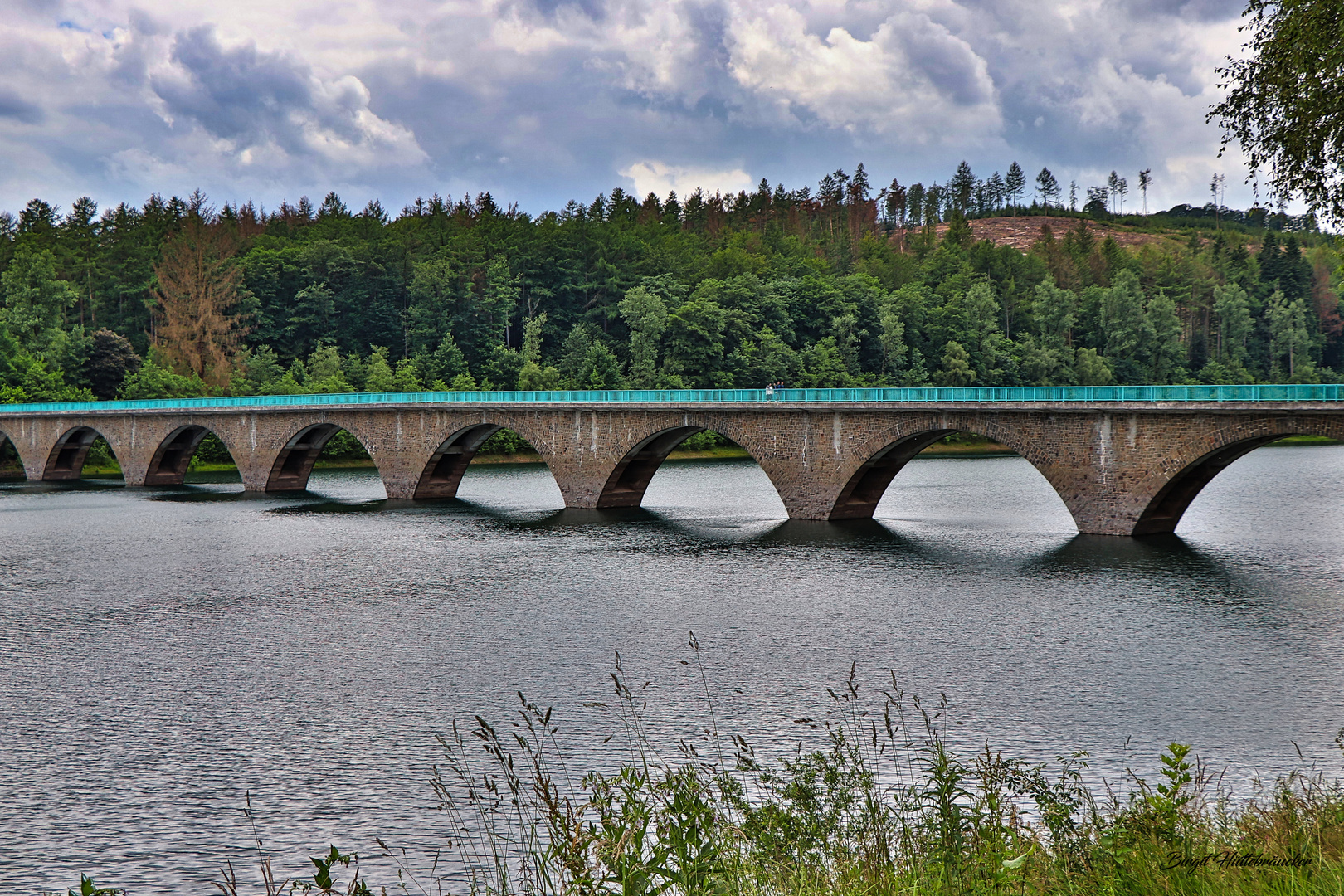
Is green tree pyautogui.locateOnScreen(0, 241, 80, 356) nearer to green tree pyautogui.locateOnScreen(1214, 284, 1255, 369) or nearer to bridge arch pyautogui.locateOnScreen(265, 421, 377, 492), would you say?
bridge arch pyautogui.locateOnScreen(265, 421, 377, 492)

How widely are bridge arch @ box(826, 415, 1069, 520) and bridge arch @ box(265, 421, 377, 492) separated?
32969 mm

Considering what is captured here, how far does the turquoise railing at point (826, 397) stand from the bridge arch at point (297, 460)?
2182mm

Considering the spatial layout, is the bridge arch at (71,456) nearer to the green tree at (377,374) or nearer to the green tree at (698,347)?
the green tree at (377,374)

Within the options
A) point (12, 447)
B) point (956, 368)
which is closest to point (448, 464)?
point (12, 447)

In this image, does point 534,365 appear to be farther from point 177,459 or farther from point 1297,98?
point 1297,98

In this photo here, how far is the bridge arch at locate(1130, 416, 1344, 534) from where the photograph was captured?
102 ft

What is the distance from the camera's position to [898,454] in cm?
4191

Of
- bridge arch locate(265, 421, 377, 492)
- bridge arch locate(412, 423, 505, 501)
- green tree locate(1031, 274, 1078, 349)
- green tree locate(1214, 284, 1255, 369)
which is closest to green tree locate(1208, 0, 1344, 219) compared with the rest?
bridge arch locate(412, 423, 505, 501)

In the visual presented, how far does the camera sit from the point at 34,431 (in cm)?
7819

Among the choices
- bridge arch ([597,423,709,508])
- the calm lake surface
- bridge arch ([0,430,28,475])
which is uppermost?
bridge arch ([0,430,28,475])

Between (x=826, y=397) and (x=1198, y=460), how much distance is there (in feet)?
46.2

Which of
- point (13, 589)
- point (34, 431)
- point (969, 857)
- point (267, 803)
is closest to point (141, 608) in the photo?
point (13, 589)

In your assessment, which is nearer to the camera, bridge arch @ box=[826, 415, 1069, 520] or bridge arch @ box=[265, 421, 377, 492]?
bridge arch @ box=[826, 415, 1069, 520]

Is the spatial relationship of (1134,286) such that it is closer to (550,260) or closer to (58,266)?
(550,260)
